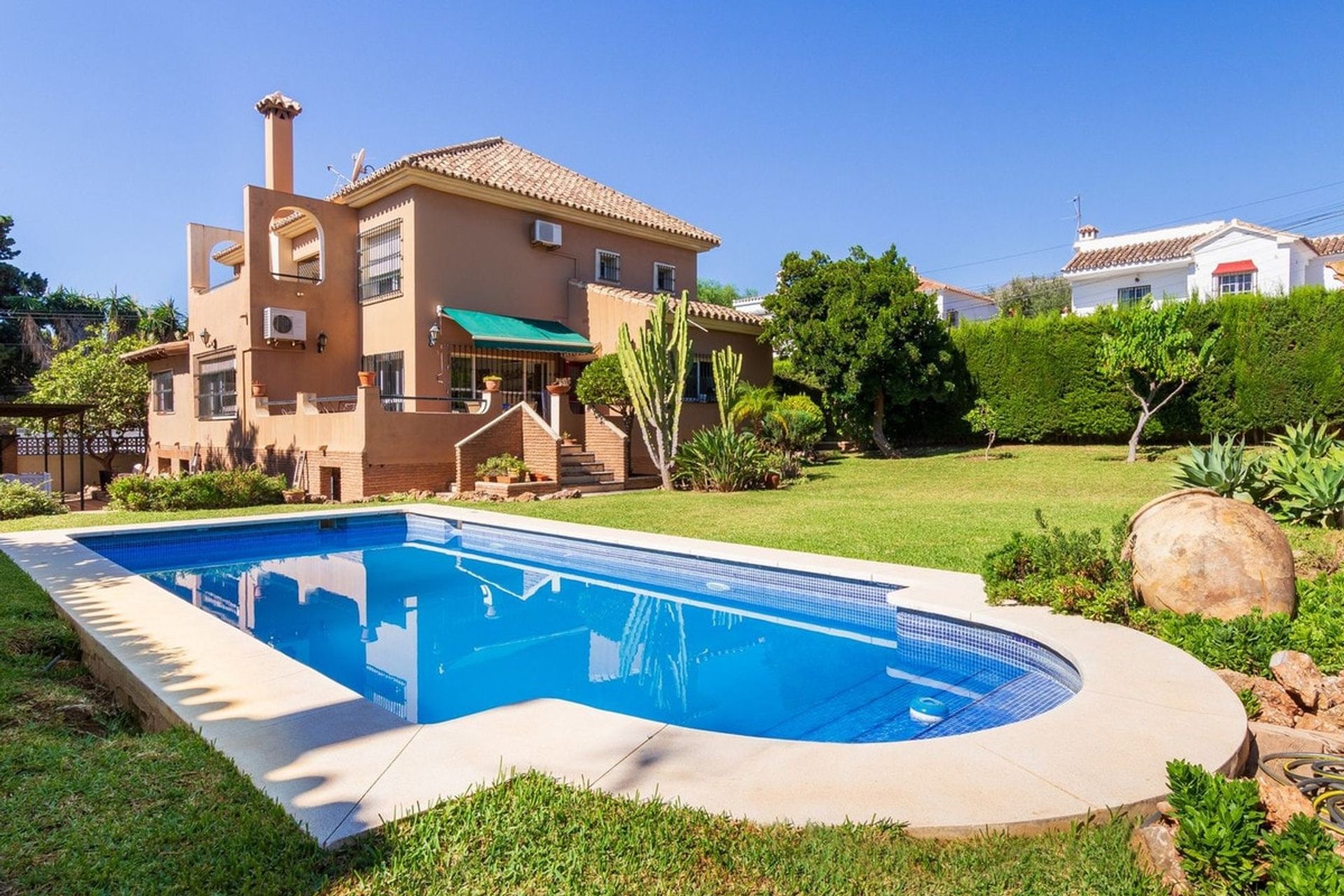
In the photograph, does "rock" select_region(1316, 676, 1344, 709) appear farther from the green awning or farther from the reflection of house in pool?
the green awning

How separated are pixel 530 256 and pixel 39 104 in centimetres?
1469

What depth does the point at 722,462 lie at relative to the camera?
22.7 m

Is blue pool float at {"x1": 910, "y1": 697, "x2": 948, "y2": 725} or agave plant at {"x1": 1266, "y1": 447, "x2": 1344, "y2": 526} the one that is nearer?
blue pool float at {"x1": 910, "y1": 697, "x2": 948, "y2": 725}

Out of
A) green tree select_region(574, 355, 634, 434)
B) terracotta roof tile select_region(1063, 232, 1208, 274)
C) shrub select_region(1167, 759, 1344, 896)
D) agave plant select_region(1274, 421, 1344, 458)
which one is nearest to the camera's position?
shrub select_region(1167, 759, 1344, 896)

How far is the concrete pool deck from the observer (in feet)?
14.4

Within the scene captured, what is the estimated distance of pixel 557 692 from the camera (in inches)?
332

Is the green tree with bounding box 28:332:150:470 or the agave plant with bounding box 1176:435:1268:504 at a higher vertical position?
the green tree with bounding box 28:332:150:470

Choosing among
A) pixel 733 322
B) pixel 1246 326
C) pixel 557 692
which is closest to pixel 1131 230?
pixel 1246 326

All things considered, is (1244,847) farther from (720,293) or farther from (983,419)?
(720,293)

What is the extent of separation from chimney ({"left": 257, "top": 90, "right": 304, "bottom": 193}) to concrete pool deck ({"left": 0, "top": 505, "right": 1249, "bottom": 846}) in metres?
25.5

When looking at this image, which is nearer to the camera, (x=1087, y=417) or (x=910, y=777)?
(x=910, y=777)

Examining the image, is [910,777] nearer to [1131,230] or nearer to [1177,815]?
[1177,815]

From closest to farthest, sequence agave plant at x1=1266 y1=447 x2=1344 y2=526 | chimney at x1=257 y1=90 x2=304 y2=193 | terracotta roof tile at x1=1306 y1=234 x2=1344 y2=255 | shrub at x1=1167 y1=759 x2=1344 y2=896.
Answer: shrub at x1=1167 y1=759 x2=1344 y2=896
agave plant at x1=1266 y1=447 x2=1344 y2=526
chimney at x1=257 y1=90 x2=304 y2=193
terracotta roof tile at x1=1306 y1=234 x2=1344 y2=255

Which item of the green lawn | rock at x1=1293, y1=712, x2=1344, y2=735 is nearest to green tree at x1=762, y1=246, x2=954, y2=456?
the green lawn
